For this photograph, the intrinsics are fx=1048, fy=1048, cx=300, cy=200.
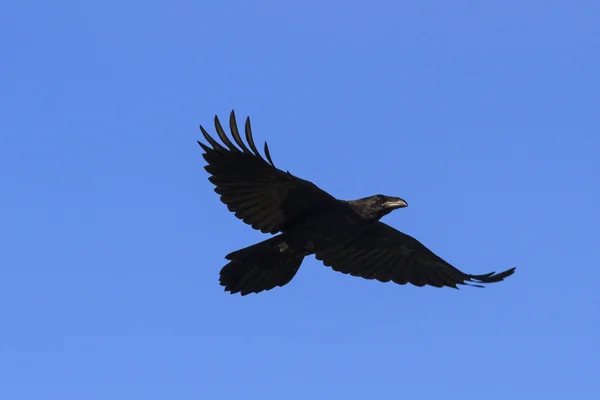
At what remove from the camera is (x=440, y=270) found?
51.0 feet

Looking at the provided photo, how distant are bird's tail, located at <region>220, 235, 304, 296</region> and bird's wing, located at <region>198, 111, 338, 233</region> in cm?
31

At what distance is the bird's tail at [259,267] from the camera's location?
13.5 metres

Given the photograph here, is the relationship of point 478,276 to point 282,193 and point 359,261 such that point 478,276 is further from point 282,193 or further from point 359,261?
point 282,193

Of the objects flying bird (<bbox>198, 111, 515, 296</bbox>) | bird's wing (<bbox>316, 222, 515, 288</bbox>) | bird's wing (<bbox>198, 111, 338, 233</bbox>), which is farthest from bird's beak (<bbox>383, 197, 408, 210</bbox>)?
bird's wing (<bbox>316, 222, 515, 288</bbox>)

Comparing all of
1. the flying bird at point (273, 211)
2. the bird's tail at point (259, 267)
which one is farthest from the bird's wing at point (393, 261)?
the bird's tail at point (259, 267)

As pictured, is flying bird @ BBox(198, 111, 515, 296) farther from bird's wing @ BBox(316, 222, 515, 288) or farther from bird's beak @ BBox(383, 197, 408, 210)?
bird's wing @ BBox(316, 222, 515, 288)

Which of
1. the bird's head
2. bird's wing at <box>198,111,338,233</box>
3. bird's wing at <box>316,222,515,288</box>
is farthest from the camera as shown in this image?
bird's wing at <box>316,222,515,288</box>

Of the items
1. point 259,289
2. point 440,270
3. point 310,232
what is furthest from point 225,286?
point 440,270

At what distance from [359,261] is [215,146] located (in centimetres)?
323

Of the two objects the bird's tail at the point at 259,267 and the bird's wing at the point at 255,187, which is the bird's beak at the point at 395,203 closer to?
the bird's wing at the point at 255,187

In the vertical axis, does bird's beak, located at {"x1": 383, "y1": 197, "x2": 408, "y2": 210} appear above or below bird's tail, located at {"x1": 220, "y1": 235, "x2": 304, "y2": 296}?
above

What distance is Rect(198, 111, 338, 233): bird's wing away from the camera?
522 inches

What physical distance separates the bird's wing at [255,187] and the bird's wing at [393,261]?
1.51 meters

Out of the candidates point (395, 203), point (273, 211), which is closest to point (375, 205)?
point (395, 203)
